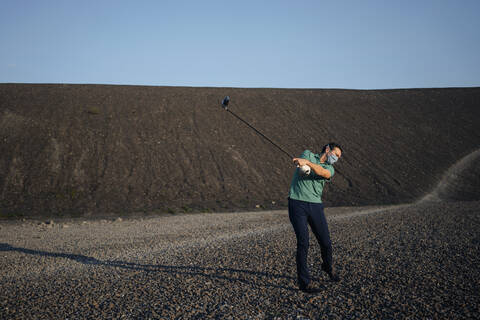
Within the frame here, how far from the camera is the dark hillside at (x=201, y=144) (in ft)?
72.4

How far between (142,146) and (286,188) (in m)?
12.6

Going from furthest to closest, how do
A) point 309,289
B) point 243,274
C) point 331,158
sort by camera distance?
1. point 243,274
2. point 331,158
3. point 309,289

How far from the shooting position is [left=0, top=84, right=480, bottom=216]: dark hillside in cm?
2206

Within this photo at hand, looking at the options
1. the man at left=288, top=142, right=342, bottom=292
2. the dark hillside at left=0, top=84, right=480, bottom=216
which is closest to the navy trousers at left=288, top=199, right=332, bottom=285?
the man at left=288, top=142, right=342, bottom=292

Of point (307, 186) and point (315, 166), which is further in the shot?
point (307, 186)

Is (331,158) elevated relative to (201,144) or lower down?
elevated

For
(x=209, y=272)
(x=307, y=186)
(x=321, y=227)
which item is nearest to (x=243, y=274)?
(x=209, y=272)

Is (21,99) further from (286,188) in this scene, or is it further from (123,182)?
(286,188)

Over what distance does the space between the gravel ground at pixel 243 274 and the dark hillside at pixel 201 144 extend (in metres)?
9.46

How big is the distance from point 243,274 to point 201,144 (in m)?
A: 24.9

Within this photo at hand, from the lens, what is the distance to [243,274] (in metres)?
6.82

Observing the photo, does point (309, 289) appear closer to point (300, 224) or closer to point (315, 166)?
point (300, 224)

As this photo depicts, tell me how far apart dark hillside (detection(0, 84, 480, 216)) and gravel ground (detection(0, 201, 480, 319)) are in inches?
372

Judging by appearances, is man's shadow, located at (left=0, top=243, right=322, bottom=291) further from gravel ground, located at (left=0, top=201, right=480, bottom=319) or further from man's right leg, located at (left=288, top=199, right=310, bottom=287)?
man's right leg, located at (left=288, top=199, right=310, bottom=287)
